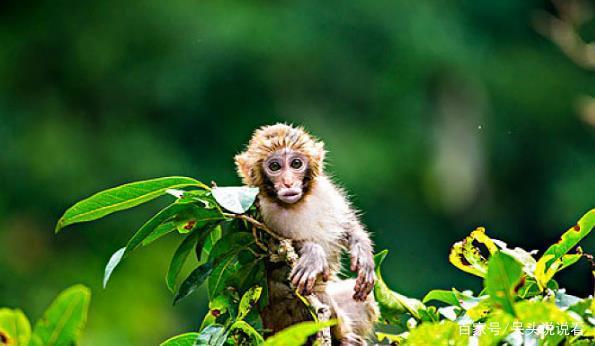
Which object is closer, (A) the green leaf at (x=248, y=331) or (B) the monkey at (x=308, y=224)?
(A) the green leaf at (x=248, y=331)

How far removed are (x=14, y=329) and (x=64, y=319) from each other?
7 cm

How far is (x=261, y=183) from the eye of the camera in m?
2.66

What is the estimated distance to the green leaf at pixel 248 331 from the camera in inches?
73.6

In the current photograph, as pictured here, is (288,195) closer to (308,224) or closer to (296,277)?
(308,224)

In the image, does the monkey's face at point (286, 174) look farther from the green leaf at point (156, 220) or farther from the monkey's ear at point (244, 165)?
the green leaf at point (156, 220)

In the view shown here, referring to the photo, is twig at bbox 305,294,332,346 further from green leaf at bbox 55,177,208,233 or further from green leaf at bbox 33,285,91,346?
green leaf at bbox 33,285,91,346

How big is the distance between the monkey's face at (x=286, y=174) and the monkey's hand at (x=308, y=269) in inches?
8.4

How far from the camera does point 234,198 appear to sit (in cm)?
189

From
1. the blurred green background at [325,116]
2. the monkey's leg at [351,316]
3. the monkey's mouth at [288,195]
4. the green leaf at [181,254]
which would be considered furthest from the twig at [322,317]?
the blurred green background at [325,116]

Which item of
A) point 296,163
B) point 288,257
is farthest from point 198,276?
point 296,163

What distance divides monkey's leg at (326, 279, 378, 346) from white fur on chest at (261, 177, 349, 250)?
0.43 feet

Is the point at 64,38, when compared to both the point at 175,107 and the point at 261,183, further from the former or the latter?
the point at 261,183

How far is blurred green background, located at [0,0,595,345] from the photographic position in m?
8.79

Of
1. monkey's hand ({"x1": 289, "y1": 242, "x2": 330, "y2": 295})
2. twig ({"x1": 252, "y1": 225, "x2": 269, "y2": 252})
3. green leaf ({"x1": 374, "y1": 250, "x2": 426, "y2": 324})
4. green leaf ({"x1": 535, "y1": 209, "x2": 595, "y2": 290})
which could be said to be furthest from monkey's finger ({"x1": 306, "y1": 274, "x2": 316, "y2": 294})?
green leaf ({"x1": 535, "y1": 209, "x2": 595, "y2": 290})
